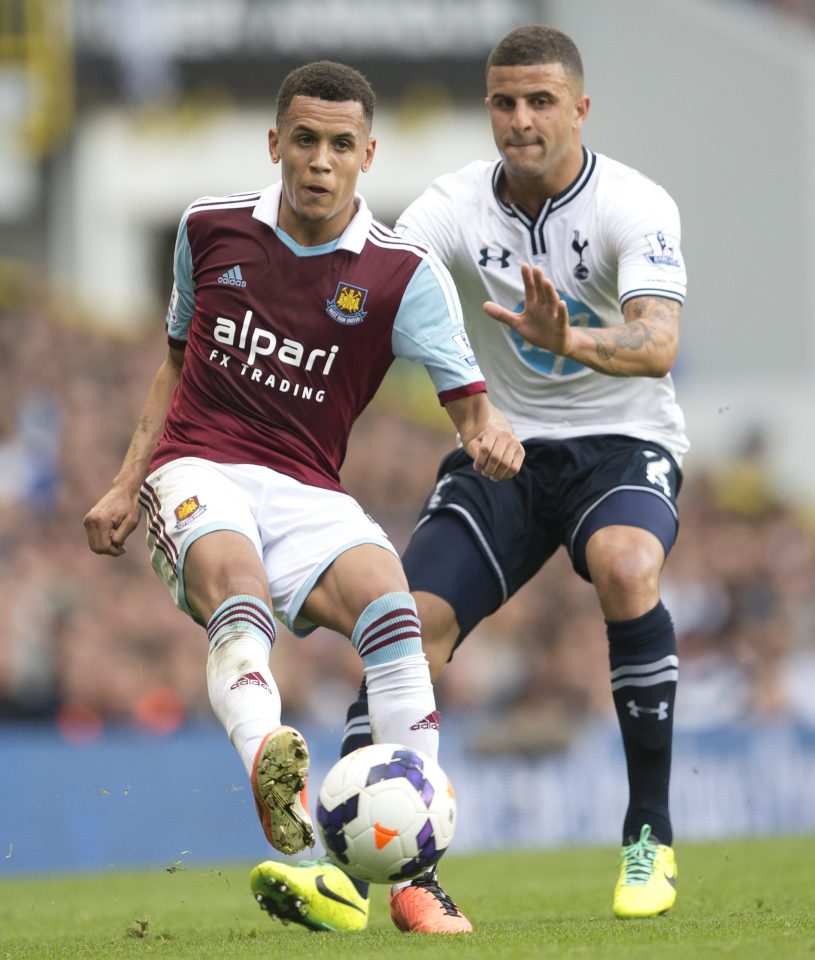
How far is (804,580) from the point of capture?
16391 mm

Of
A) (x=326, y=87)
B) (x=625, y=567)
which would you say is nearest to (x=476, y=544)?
A: (x=625, y=567)

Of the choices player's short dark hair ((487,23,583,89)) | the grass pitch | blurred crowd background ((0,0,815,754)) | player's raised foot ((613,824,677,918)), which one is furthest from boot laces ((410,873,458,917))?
blurred crowd background ((0,0,815,754))

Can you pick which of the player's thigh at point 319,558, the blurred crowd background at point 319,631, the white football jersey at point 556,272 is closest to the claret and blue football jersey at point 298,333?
the player's thigh at point 319,558

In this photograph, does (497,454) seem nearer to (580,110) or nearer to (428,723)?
(428,723)

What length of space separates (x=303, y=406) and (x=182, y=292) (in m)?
0.64

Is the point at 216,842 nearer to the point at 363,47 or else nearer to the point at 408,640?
the point at 408,640

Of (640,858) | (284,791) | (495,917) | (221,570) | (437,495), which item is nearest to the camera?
(284,791)

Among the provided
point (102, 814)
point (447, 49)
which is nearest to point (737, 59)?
point (447, 49)

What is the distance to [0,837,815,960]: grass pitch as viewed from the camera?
4.45 m

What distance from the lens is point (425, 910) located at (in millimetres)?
5297

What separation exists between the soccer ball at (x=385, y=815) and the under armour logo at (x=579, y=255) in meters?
2.05

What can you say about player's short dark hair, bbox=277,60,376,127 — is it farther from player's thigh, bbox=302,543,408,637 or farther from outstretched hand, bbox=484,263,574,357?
player's thigh, bbox=302,543,408,637

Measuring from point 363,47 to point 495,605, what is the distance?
Answer: 17.5m

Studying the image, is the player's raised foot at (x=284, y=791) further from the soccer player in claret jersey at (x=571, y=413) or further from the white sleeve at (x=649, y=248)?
the white sleeve at (x=649, y=248)
